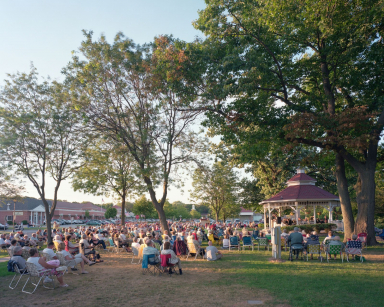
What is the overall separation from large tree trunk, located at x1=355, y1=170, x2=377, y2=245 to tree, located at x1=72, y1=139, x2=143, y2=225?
1352 centimetres

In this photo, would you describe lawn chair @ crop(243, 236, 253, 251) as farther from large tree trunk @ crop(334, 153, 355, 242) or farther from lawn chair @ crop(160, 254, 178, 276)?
lawn chair @ crop(160, 254, 178, 276)

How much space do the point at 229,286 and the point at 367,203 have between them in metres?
10.9

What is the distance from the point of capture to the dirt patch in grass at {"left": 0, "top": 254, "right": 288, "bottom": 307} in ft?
22.3

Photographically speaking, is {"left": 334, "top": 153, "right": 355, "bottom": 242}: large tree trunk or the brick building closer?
{"left": 334, "top": 153, "right": 355, "bottom": 242}: large tree trunk

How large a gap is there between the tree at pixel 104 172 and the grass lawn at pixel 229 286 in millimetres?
12242

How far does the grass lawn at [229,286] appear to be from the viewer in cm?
678

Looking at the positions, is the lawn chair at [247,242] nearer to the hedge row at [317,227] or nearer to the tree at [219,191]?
the hedge row at [317,227]

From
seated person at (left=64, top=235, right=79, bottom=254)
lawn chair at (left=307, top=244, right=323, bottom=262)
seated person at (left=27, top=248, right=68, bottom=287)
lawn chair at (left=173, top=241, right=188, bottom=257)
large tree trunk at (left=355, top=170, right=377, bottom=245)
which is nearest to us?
seated person at (left=27, top=248, right=68, bottom=287)

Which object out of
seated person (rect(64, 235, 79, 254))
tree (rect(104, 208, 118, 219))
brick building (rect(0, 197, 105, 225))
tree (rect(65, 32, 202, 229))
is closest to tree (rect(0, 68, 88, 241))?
tree (rect(65, 32, 202, 229))

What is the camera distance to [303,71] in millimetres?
17391

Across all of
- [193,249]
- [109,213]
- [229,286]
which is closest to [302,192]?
[193,249]

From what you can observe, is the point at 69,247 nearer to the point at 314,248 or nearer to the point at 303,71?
the point at 314,248

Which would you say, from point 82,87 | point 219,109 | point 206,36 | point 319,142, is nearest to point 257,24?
point 206,36

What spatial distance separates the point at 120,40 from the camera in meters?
18.5
